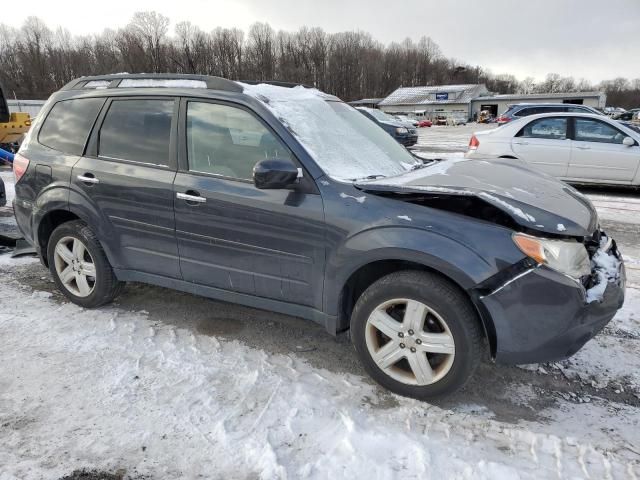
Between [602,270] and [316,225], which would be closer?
[602,270]

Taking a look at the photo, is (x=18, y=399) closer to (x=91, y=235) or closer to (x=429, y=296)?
(x=91, y=235)

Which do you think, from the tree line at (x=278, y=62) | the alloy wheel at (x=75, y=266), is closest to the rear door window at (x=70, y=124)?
the alloy wheel at (x=75, y=266)

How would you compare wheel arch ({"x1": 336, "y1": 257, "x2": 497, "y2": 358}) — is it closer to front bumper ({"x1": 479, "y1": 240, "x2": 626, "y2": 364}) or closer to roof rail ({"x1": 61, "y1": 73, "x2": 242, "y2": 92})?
front bumper ({"x1": 479, "y1": 240, "x2": 626, "y2": 364})

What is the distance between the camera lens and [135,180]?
347 centimetres

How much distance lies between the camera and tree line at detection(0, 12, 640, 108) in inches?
2906

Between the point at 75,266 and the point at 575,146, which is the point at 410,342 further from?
the point at 575,146

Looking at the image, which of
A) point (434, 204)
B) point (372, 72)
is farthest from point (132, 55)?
point (434, 204)

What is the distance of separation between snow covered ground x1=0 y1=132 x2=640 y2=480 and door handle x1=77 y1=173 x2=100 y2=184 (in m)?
1.11

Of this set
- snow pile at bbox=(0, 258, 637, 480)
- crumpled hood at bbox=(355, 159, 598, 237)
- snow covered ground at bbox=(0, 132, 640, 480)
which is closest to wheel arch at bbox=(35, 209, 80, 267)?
snow covered ground at bbox=(0, 132, 640, 480)

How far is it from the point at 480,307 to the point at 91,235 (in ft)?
9.83

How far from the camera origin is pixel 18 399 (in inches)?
110

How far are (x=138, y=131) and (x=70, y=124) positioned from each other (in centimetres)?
80

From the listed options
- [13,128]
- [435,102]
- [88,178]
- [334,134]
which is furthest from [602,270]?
[435,102]

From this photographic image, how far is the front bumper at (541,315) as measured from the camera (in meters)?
2.39
